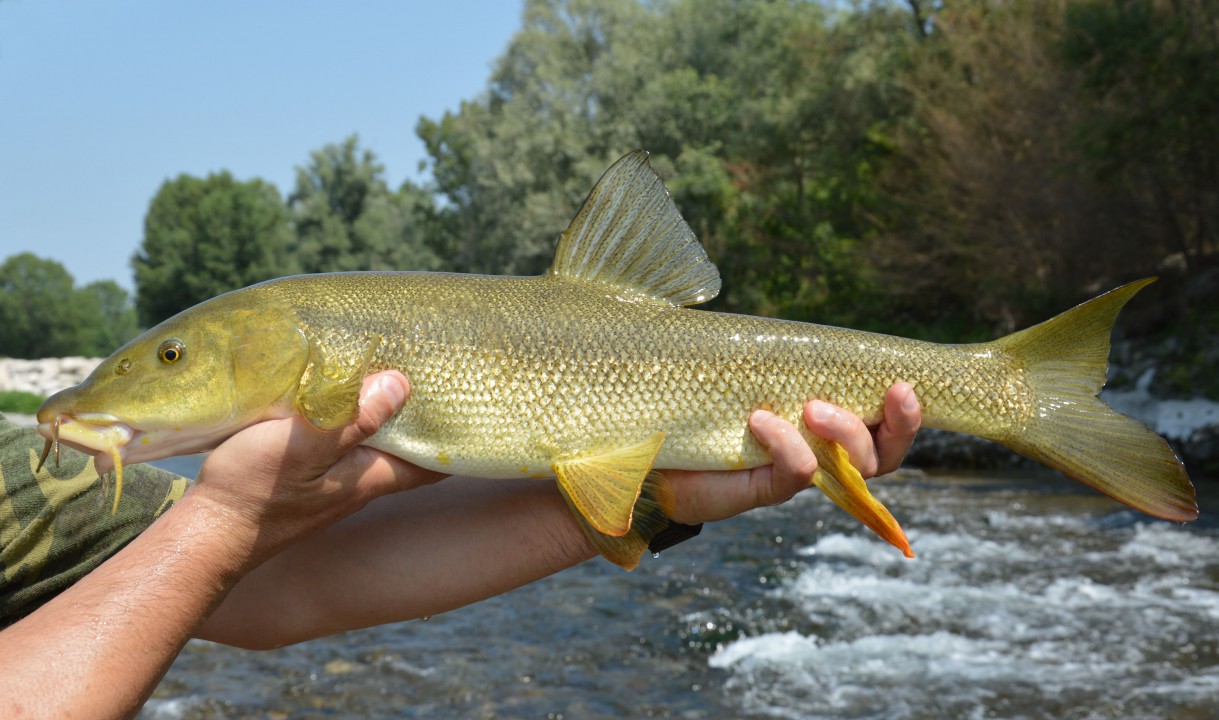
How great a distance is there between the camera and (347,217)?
6412cm

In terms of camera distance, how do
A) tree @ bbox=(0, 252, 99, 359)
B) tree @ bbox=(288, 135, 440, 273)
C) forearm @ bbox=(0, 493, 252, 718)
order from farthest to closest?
tree @ bbox=(0, 252, 99, 359)
tree @ bbox=(288, 135, 440, 273)
forearm @ bbox=(0, 493, 252, 718)

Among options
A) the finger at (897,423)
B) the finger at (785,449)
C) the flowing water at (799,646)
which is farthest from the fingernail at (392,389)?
the flowing water at (799,646)

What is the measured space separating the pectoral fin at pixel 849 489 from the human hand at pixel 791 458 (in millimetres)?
34

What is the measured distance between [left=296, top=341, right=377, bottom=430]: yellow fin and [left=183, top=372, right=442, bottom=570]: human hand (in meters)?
0.03

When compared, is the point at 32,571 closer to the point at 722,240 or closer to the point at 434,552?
the point at 434,552

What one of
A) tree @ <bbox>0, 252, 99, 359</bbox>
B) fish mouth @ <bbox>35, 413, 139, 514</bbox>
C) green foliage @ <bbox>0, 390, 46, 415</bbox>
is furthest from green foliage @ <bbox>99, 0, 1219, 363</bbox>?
tree @ <bbox>0, 252, 99, 359</bbox>

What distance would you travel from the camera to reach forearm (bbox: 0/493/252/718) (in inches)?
77.5

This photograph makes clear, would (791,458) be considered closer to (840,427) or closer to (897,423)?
(840,427)

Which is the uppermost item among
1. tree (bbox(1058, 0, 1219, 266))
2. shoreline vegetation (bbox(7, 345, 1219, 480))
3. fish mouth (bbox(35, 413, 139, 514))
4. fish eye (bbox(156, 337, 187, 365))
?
tree (bbox(1058, 0, 1219, 266))

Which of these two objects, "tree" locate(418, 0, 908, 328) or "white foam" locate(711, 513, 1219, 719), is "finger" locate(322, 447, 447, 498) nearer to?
"white foam" locate(711, 513, 1219, 719)

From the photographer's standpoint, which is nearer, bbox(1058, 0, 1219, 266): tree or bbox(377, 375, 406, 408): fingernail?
bbox(377, 375, 406, 408): fingernail

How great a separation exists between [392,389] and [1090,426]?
169 centimetres

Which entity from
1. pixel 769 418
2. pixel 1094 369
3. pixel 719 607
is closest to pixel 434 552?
pixel 769 418

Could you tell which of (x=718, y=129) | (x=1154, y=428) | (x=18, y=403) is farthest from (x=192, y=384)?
(x=18, y=403)
